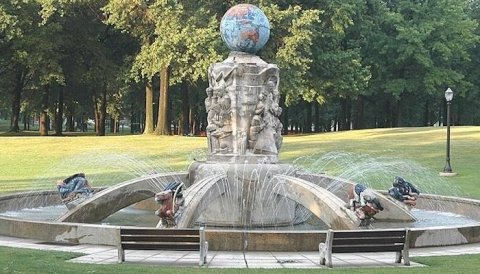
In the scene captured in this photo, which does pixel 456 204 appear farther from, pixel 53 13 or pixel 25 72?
pixel 25 72

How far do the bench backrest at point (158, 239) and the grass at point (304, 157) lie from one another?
140 cm

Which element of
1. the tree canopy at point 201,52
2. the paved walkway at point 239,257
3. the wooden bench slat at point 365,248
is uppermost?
the tree canopy at point 201,52

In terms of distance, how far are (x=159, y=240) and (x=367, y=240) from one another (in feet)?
10.2

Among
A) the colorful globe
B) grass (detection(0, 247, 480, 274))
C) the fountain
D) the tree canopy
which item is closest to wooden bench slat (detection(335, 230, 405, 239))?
grass (detection(0, 247, 480, 274))

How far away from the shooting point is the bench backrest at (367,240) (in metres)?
10.5

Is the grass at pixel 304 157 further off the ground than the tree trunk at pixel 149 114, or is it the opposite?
the tree trunk at pixel 149 114

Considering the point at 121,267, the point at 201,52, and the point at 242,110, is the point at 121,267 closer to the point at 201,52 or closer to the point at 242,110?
the point at 242,110

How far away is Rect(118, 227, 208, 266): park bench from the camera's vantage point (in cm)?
1034

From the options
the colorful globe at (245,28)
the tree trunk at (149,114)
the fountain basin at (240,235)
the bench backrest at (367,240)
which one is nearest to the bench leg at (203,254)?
the fountain basin at (240,235)

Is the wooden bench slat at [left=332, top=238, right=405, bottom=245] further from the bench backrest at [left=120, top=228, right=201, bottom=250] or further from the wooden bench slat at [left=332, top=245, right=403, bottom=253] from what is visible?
the bench backrest at [left=120, top=228, right=201, bottom=250]

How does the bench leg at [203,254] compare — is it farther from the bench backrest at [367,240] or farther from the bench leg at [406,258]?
the bench leg at [406,258]

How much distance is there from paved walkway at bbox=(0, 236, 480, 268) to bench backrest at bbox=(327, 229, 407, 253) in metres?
0.25

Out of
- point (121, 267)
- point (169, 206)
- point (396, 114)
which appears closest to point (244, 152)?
point (169, 206)

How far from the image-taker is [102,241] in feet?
39.4
